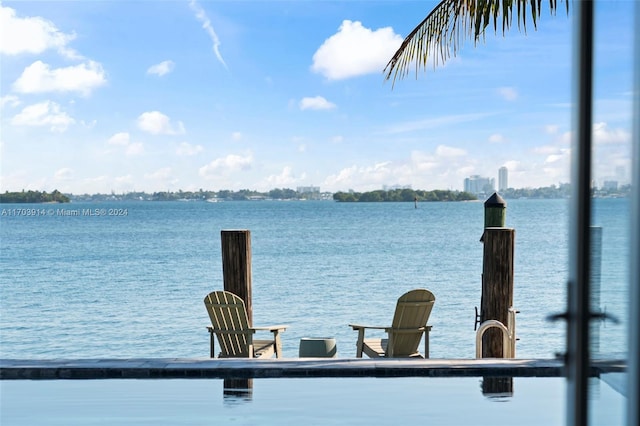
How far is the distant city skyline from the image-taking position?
3531 cm

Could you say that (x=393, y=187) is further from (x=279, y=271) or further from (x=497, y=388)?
(x=497, y=388)

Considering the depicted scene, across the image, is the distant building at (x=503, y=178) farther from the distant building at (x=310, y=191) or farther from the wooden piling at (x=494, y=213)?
the wooden piling at (x=494, y=213)

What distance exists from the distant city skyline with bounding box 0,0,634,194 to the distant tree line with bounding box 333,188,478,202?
1.76 metres

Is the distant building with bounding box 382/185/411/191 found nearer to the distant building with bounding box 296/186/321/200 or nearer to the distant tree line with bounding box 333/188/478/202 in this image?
the distant tree line with bounding box 333/188/478/202

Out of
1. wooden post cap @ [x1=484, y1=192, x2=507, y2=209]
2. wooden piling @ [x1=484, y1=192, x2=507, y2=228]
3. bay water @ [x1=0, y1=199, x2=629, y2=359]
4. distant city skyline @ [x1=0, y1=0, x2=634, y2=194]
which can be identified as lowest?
bay water @ [x1=0, y1=199, x2=629, y2=359]

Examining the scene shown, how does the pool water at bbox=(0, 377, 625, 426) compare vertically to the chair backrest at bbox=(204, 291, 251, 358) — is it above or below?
below

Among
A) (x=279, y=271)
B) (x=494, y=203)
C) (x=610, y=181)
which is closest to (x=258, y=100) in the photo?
(x=279, y=271)

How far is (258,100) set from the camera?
38.1 metres

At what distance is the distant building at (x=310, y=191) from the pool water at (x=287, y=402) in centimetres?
3410

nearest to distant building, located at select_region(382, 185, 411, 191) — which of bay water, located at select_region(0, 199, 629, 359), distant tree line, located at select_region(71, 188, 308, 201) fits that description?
bay water, located at select_region(0, 199, 629, 359)

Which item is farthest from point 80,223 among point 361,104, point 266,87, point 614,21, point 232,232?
point 614,21

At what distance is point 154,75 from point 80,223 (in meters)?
11.6

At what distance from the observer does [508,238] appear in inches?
221

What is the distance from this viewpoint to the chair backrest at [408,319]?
5.61 meters
